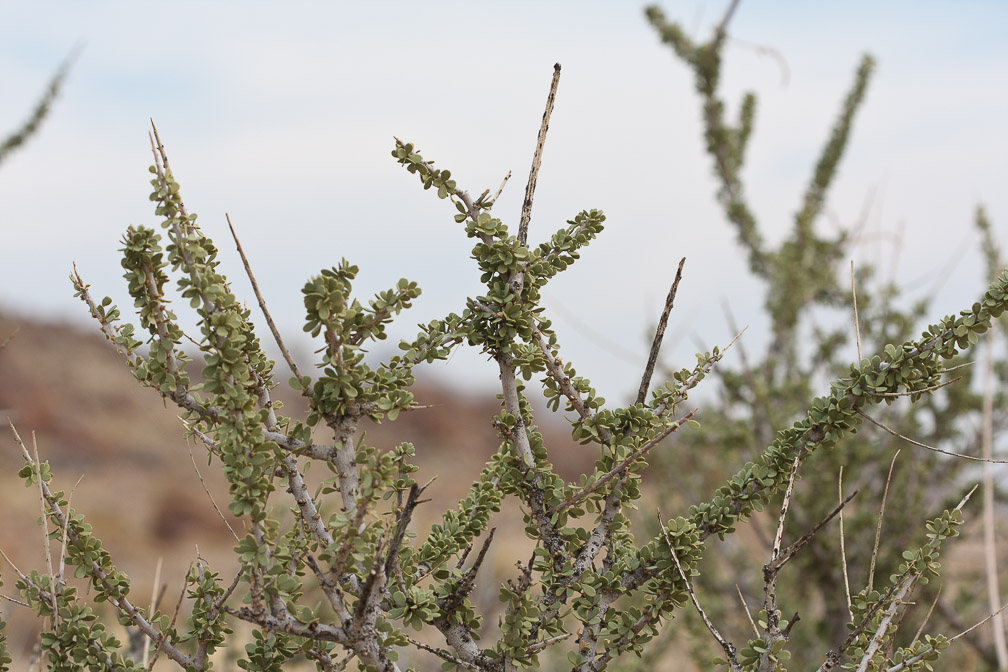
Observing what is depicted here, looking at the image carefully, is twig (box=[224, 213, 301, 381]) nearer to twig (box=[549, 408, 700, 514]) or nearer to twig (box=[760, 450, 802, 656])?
twig (box=[549, 408, 700, 514])

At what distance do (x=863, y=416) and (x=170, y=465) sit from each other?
18895 mm

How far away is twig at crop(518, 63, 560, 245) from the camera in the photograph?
1318 millimetres

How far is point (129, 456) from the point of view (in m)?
18.0

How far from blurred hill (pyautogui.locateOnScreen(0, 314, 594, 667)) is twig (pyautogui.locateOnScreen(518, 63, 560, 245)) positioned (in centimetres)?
797

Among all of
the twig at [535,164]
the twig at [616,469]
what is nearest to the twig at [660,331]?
the twig at [616,469]

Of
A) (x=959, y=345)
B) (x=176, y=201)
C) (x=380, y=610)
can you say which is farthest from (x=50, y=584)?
(x=959, y=345)

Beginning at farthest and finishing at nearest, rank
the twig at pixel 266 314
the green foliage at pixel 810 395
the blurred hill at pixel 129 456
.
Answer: the blurred hill at pixel 129 456 → the green foliage at pixel 810 395 → the twig at pixel 266 314

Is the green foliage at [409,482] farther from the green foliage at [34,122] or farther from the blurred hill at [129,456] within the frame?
the blurred hill at [129,456]

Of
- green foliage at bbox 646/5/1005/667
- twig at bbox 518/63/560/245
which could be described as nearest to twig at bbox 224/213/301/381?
twig at bbox 518/63/560/245

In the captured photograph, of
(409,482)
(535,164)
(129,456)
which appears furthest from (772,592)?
(129,456)

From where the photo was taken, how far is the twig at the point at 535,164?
132 cm

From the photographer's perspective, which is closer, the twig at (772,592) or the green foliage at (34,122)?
the twig at (772,592)

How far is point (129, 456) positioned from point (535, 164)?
747 inches

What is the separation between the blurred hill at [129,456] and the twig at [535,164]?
7969 mm
